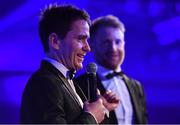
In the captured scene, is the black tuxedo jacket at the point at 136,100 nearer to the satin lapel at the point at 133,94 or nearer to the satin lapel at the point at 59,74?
the satin lapel at the point at 133,94

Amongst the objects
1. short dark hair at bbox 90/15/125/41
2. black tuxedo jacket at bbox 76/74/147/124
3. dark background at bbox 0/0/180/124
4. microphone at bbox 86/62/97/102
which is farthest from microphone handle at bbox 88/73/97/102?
dark background at bbox 0/0/180/124

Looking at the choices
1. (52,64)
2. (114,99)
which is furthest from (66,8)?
(114,99)

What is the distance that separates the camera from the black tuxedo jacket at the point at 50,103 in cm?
131

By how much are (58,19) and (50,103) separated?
13.4 inches

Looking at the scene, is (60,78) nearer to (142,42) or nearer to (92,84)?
(92,84)

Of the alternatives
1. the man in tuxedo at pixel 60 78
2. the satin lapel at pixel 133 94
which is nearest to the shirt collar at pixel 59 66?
the man in tuxedo at pixel 60 78

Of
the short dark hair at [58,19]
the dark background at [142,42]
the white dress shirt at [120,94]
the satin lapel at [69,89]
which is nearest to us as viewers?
the satin lapel at [69,89]

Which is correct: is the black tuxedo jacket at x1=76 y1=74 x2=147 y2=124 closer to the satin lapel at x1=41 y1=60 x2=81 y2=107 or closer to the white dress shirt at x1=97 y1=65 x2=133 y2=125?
the white dress shirt at x1=97 y1=65 x2=133 y2=125

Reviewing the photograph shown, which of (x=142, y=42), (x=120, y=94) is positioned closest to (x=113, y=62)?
(x=120, y=94)

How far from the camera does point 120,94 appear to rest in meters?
2.46

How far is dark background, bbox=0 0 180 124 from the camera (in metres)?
2.63

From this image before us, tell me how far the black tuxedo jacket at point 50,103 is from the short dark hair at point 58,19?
0.17 meters

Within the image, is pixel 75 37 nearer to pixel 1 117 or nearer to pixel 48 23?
pixel 48 23

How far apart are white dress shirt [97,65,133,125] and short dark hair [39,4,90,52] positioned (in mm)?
939
